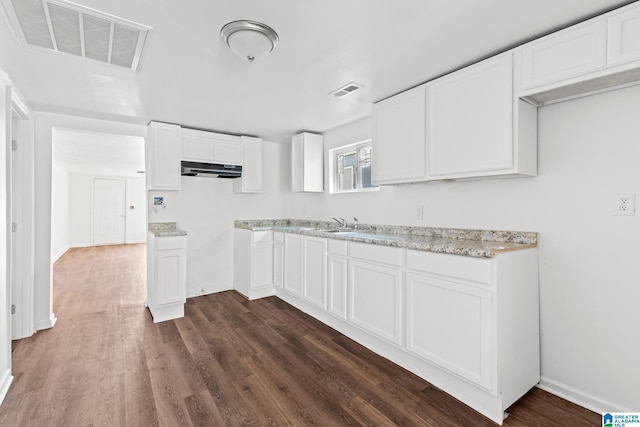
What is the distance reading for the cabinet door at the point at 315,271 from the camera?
308 cm

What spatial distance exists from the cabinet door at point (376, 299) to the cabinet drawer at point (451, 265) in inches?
7.7

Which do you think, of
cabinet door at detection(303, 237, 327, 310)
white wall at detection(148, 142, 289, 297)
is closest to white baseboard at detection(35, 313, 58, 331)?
white wall at detection(148, 142, 289, 297)

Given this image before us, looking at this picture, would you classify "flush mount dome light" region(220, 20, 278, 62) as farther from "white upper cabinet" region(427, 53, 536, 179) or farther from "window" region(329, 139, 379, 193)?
"window" region(329, 139, 379, 193)

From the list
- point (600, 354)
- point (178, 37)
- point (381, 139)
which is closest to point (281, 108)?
point (381, 139)

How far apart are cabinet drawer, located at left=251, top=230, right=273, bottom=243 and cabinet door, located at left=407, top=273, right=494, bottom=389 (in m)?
2.30

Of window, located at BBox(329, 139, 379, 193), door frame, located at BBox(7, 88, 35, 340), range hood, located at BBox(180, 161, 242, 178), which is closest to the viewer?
door frame, located at BBox(7, 88, 35, 340)

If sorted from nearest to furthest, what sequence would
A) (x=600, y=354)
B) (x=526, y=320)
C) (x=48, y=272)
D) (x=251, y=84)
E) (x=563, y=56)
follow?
(x=563, y=56) < (x=600, y=354) < (x=526, y=320) < (x=251, y=84) < (x=48, y=272)

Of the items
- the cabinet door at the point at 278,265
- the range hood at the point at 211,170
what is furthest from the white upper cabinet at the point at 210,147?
the cabinet door at the point at 278,265

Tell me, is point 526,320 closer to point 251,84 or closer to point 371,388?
point 371,388

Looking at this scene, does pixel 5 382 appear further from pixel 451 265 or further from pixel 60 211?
pixel 60 211

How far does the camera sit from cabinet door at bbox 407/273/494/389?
176 centimetres

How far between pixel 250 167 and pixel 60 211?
22.0 feet

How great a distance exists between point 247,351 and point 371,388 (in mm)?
1113

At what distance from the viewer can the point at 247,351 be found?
254cm
